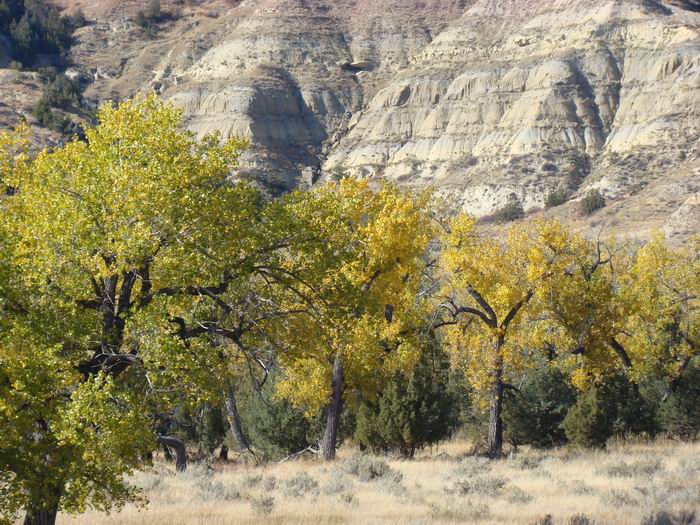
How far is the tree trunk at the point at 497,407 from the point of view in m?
25.1

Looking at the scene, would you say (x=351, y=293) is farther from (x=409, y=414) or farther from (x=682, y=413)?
(x=682, y=413)

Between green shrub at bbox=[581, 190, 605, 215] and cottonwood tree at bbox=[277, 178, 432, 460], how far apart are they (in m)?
60.8

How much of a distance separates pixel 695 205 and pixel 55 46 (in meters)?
135

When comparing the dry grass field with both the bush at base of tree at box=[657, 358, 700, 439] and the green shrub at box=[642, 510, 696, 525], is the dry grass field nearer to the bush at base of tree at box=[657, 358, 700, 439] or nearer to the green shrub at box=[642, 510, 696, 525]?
the green shrub at box=[642, 510, 696, 525]

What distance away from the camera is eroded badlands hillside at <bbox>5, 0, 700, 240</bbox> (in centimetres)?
9469

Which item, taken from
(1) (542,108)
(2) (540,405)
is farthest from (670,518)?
(1) (542,108)

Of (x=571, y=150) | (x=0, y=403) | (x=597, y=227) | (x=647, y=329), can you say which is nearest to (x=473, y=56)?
(x=571, y=150)

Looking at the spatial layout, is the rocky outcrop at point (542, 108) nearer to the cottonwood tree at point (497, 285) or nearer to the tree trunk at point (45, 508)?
the cottonwood tree at point (497, 285)

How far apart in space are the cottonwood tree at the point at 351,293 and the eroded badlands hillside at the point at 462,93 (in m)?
53.7

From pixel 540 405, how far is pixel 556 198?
65.9 m

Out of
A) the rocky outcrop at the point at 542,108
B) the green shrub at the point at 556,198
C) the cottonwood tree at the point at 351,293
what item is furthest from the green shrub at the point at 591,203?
the cottonwood tree at the point at 351,293

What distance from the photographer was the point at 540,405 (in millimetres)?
27625

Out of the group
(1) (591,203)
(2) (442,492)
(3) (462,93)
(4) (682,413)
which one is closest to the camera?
(2) (442,492)

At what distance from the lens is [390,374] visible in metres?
26.8
